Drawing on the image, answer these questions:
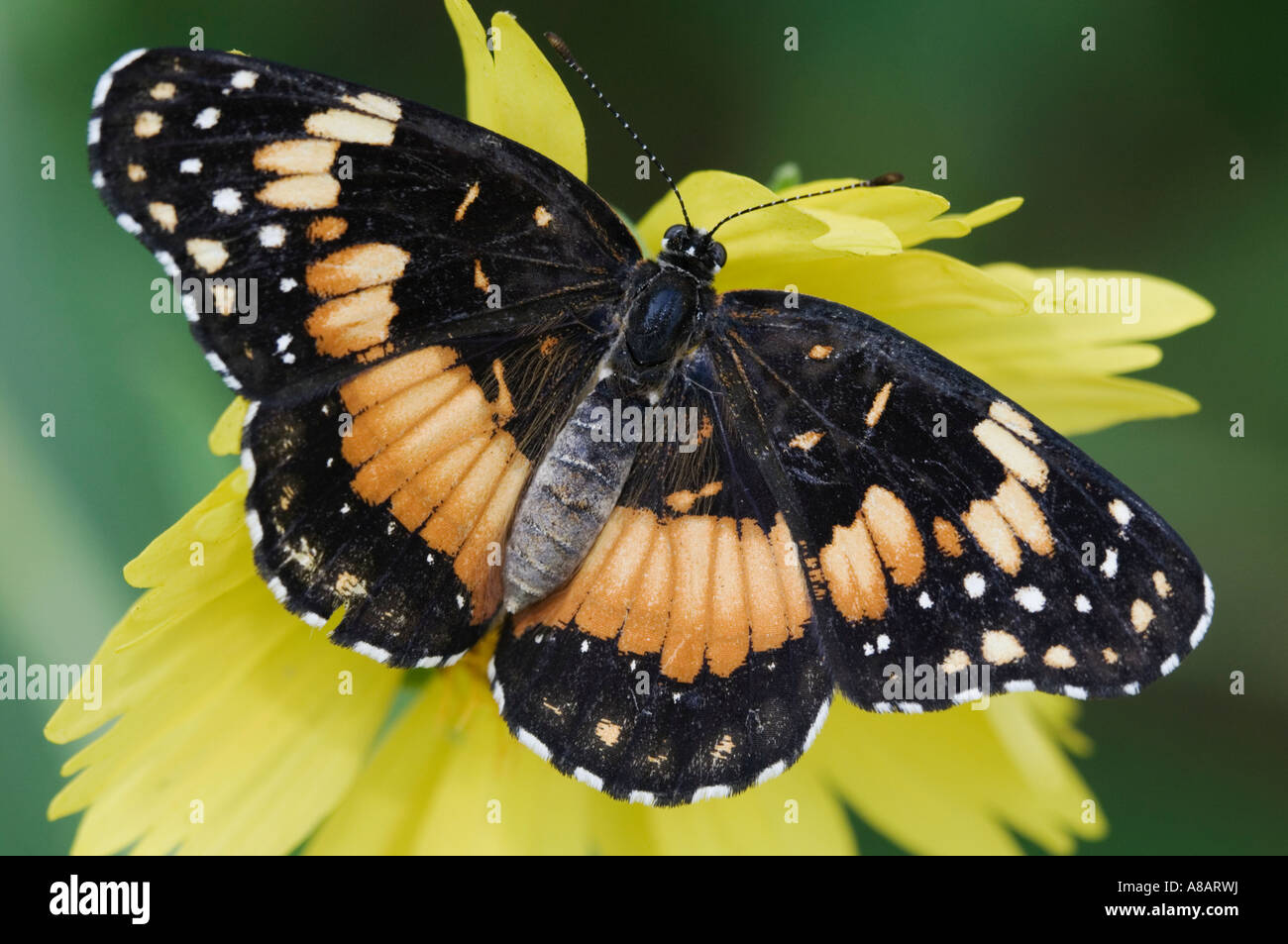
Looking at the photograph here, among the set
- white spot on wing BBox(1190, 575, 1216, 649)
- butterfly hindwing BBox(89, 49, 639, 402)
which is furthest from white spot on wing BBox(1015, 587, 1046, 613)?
butterfly hindwing BBox(89, 49, 639, 402)

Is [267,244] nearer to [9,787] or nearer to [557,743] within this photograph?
[557,743]

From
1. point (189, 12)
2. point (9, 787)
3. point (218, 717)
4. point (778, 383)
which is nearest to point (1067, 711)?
point (778, 383)

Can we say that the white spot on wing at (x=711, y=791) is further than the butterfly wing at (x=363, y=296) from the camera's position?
Yes

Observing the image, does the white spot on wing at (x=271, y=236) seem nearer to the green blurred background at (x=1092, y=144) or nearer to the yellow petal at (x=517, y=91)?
the yellow petal at (x=517, y=91)

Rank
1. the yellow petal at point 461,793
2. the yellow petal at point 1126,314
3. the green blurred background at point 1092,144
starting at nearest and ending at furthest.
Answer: the yellow petal at point 1126,314 < the yellow petal at point 461,793 < the green blurred background at point 1092,144

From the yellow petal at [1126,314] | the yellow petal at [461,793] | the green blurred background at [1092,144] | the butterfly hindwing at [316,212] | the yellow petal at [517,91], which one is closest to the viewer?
the butterfly hindwing at [316,212]

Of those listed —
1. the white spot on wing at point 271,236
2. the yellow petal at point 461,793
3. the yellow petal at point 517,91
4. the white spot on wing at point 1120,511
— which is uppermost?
the yellow petal at point 517,91

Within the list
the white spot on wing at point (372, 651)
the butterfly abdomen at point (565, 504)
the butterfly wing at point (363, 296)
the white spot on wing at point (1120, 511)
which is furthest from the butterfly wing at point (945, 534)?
the white spot on wing at point (372, 651)
